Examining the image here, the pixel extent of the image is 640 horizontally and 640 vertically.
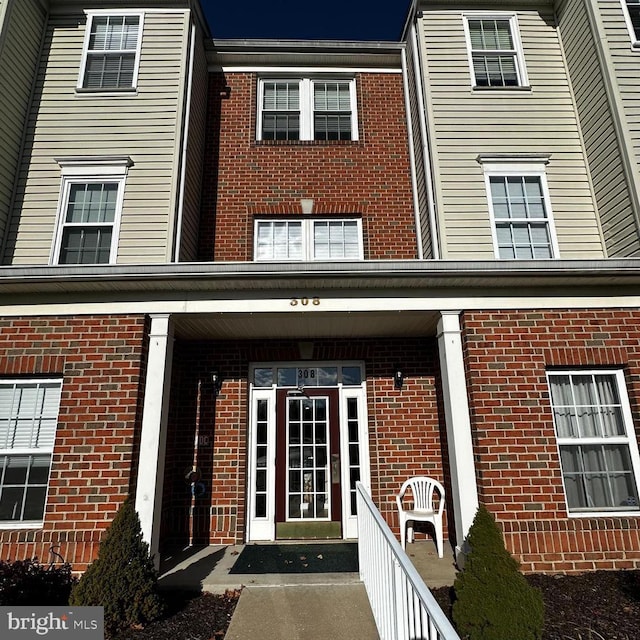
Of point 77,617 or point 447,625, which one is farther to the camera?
point 77,617

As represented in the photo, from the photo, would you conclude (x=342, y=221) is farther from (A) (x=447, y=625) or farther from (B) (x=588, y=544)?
(A) (x=447, y=625)

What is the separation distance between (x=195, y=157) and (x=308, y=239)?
2423mm

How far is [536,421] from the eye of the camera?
16.8ft

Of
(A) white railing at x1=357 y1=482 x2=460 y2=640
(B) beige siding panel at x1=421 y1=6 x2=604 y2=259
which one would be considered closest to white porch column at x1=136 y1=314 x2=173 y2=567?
(A) white railing at x1=357 y1=482 x2=460 y2=640

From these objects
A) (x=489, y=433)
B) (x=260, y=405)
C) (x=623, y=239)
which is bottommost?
(x=489, y=433)

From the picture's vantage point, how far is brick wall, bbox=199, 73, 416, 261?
7.52 m

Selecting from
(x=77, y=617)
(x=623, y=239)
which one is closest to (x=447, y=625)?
(x=77, y=617)

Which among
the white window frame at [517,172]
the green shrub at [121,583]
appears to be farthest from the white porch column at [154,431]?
the white window frame at [517,172]

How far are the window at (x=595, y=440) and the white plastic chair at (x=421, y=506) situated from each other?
1586 millimetres

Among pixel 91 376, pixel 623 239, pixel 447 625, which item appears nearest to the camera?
pixel 447 625

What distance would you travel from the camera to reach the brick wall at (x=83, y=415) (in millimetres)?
4707

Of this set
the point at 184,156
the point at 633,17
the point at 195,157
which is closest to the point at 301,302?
the point at 184,156

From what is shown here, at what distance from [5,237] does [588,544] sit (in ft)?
28.8

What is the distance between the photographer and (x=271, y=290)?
17.3ft
